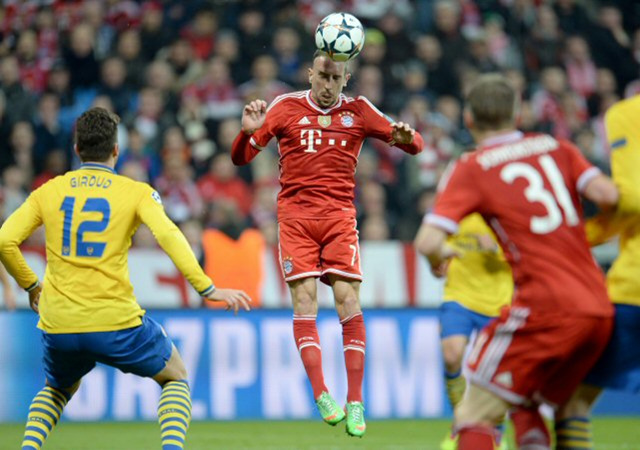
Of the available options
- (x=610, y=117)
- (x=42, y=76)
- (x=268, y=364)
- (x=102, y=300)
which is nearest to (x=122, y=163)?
(x=42, y=76)

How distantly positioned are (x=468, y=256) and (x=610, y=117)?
8.96 ft

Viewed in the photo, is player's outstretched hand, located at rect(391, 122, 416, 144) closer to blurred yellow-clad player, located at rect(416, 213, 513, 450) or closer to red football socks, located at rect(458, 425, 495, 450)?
blurred yellow-clad player, located at rect(416, 213, 513, 450)

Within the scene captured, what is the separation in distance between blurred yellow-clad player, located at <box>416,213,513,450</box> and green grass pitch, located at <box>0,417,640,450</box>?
1134mm

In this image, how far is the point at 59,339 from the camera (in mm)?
6125

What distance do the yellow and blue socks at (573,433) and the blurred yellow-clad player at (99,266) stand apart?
179cm

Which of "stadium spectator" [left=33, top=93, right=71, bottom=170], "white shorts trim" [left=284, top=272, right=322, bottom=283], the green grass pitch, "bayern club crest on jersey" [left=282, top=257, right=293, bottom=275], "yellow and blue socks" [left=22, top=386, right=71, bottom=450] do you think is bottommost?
the green grass pitch

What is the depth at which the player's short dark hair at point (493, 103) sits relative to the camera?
4941 millimetres

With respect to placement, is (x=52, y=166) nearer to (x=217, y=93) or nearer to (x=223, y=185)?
(x=223, y=185)

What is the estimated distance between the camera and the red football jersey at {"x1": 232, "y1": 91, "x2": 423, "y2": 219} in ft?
24.7

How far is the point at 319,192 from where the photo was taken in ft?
24.7

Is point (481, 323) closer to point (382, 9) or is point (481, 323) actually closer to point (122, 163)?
point (122, 163)

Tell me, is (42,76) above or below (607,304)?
above

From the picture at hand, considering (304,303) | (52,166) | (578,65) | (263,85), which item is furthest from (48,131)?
(578,65)

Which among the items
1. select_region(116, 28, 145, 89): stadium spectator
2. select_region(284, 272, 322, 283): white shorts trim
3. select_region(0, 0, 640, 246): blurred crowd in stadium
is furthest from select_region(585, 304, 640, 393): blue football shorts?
Answer: select_region(116, 28, 145, 89): stadium spectator
